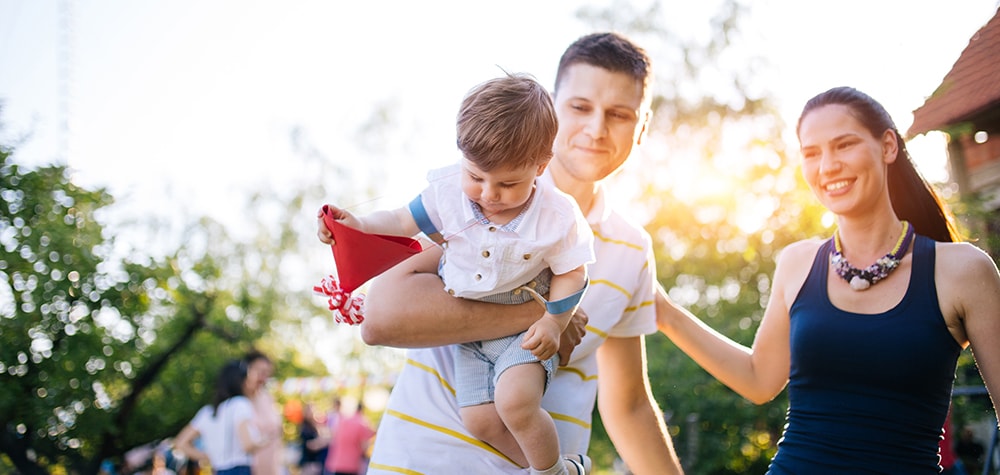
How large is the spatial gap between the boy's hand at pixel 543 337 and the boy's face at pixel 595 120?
0.67 meters

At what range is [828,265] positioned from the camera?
2.44m

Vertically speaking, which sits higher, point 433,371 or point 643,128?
point 643,128

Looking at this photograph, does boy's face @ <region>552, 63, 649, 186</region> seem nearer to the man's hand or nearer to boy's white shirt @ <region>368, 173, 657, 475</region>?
boy's white shirt @ <region>368, 173, 657, 475</region>

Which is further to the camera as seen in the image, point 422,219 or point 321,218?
point 422,219

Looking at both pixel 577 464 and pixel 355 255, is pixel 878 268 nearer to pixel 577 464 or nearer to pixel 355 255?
pixel 577 464

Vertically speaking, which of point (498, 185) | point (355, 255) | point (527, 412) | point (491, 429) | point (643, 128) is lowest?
point (491, 429)

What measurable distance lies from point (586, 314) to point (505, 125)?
0.70m

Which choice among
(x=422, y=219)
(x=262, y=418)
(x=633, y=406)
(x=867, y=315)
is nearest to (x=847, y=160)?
(x=867, y=315)

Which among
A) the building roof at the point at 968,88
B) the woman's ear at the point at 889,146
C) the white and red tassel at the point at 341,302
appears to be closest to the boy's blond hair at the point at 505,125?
the white and red tassel at the point at 341,302

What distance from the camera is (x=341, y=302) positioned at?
2006mm

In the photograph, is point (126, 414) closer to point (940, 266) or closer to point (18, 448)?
point (18, 448)

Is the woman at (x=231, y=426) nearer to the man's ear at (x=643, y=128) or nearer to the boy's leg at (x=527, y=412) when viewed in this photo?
the man's ear at (x=643, y=128)

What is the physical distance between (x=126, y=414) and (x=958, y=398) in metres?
7.43

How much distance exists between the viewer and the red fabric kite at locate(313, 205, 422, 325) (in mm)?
1857
